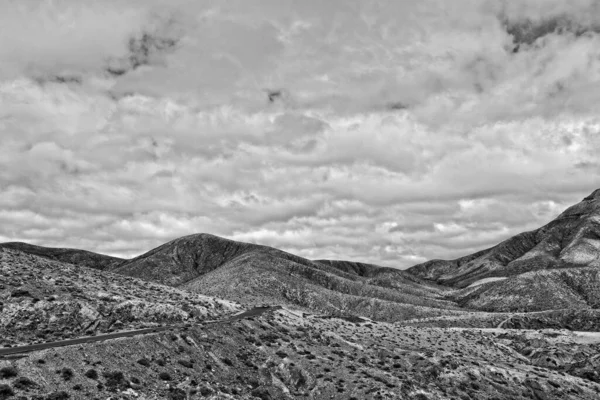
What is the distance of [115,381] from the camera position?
127 ft

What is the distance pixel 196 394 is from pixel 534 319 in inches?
6774

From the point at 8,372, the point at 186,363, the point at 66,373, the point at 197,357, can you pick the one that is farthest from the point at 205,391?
the point at 8,372

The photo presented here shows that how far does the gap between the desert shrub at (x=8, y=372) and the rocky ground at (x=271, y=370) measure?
0.08 metres

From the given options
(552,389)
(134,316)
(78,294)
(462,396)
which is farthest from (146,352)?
(552,389)

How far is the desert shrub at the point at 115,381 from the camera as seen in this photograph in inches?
1489

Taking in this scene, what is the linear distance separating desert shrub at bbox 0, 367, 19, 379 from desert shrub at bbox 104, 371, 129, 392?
748cm

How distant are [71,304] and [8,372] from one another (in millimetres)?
26523

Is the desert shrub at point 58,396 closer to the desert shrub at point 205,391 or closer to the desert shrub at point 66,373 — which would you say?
the desert shrub at point 66,373

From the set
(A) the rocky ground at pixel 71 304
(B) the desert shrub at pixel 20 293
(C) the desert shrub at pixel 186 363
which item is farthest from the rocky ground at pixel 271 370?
(B) the desert shrub at pixel 20 293

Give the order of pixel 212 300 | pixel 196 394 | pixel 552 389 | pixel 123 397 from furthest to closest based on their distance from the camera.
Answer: pixel 212 300
pixel 552 389
pixel 196 394
pixel 123 397

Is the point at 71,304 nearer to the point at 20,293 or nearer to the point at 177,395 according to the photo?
the point at 20,293

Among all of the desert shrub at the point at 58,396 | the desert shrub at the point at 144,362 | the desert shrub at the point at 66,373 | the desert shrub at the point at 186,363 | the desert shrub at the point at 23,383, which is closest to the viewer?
the desert shrub at the point at 23,383

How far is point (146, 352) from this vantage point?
1833 inches

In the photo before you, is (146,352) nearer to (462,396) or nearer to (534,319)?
(462,396)
